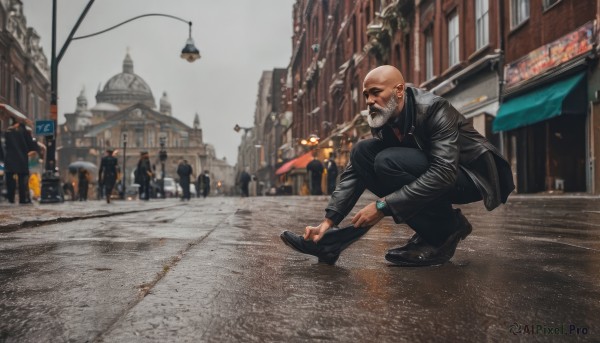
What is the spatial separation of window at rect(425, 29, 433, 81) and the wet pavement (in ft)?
Result: 63.1

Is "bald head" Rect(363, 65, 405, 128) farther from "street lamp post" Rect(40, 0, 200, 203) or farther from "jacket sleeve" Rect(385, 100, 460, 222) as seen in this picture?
"street lamp post" Rect(40, 0, 200, 203)

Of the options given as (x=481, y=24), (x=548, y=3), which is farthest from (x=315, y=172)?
(x=548, y=3)

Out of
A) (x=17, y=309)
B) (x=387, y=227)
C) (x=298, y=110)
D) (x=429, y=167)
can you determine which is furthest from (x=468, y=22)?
(x=298, y=110)

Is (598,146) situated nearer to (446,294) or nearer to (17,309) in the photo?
(446,294)

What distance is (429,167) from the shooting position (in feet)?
9.66

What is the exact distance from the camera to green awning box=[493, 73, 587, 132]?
1331 cm

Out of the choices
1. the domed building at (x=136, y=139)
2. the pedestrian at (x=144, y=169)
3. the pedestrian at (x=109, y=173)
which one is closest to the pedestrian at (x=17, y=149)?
the pedestrian at (x=109, y=173)

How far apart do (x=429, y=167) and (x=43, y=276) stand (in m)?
1.72

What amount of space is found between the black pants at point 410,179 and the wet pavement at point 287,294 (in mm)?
207

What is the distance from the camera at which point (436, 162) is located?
2.89 m

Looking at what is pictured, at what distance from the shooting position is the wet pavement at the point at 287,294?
69.2 inches

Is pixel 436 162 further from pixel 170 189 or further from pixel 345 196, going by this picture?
pixel 170 189

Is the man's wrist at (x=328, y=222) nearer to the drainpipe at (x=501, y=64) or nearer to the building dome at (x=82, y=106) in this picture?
the drainpipe at (x=501, y=64)

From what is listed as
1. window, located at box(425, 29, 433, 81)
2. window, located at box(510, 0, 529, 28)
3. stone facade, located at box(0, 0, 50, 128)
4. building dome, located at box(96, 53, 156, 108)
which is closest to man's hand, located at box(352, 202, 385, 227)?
window, located at box(510, 0, 529, 28)
